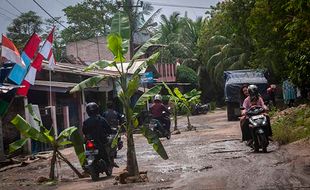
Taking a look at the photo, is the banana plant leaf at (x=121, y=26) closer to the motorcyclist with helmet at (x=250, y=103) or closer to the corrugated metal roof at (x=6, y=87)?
the motorcyclist with helmet at (x=250, y=103)

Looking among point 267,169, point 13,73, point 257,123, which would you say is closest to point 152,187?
point 267,169

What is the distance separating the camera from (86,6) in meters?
46.8

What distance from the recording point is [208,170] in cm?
856

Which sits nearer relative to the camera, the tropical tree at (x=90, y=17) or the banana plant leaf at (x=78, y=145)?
the banana plant leaf at (x=78, y=145)

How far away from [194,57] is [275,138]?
36379 mm

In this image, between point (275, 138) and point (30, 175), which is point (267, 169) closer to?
point (275, 138)

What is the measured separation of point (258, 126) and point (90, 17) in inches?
1522

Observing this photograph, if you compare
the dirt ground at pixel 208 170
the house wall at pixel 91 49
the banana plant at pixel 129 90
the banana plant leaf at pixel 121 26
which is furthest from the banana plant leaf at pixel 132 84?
the house wall at pixel 91 49

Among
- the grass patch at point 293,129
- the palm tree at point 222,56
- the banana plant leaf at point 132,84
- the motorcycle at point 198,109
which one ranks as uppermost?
the palm tree at point 222,56

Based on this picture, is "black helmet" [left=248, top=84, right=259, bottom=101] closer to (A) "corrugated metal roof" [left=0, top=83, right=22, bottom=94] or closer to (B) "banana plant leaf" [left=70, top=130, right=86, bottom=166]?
(B) "banana plant leaf" [left=70, top=130, right=86, bottom=166]

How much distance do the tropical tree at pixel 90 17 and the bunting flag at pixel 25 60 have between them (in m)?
Result: 32.4

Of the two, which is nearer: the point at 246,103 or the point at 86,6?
the point at 246,103

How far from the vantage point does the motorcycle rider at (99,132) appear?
9.01 m

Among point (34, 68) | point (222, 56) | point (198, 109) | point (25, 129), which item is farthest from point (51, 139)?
point (222, 56)
